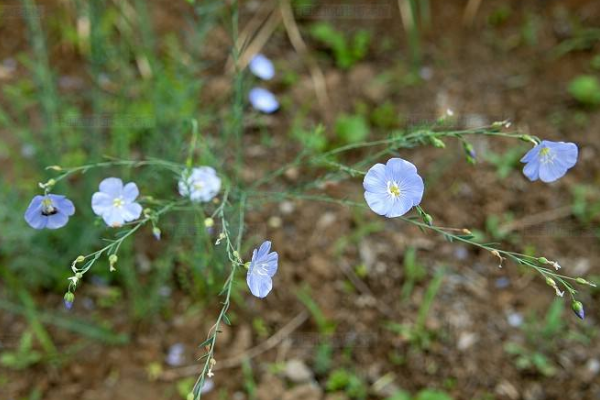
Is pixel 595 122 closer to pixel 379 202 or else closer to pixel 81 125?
pixel 379 202

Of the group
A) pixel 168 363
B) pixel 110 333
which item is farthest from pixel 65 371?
pixel 168 363

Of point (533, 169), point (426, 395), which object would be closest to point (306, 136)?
point (426, 395)

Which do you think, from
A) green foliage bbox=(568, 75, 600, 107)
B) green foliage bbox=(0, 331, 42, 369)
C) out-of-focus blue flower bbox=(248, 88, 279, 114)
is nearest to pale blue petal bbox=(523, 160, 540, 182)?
out-of-focus blue flower bbox=(248, 88, 279, 114)

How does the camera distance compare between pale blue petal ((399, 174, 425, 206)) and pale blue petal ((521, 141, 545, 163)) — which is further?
pale blue petal ((521, 141, 545, 163))

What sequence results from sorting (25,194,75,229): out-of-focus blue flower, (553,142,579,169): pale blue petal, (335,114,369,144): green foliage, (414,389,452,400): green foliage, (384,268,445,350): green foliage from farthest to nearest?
(335,114,369,144): green foliage < (384,268,445,350): green foliage < (414,389,452,400): green foliage < (25,194,75,229): out-of-focus blue flower < (553,142,579,169): pale blue petal

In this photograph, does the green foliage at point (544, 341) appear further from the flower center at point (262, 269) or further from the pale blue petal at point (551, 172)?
the flower center at point (262, 269)

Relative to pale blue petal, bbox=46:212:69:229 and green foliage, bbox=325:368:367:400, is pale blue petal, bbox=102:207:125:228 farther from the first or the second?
green foliage, bbox=325:368:367:400
